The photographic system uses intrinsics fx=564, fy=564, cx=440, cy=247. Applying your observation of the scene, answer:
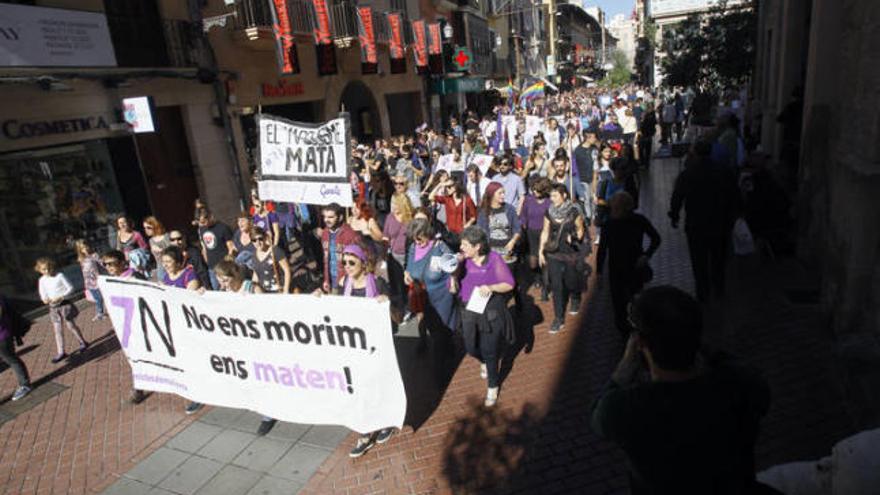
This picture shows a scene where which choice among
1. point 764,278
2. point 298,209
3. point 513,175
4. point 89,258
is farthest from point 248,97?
point 764,278

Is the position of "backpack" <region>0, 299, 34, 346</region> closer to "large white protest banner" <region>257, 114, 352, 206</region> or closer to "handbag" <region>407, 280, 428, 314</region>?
"large white protest banner" <region>257, 114, 352, 206</region>

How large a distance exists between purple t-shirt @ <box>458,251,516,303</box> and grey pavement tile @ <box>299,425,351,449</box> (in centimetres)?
164

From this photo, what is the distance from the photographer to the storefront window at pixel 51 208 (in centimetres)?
998

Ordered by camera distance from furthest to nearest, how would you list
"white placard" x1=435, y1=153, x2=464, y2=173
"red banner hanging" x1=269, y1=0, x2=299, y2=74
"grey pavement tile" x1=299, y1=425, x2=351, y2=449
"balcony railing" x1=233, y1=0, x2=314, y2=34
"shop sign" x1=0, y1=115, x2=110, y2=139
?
"balcony railing" x1=233, y1=0, x2=314, y2=34 < "red banner hanging" x1=269, y1=0, x2=299, y2=74 < "white placard" x1=435, y1=153, x2=464, y2=173 < "shop sign" x1=0, y1=115, x2=110, y2=139 < "grey pavement tile" x1=299, y1=425, x2=351, y2=449

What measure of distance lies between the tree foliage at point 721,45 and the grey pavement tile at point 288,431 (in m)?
19.8

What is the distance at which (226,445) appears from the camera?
508cm

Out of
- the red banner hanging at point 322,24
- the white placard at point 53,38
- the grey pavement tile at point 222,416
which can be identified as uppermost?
the red banner hanging at point 322,24

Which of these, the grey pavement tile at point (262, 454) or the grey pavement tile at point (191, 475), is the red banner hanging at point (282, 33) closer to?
the grey pavement tile at point (262, 454)

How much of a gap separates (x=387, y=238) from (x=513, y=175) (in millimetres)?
2397

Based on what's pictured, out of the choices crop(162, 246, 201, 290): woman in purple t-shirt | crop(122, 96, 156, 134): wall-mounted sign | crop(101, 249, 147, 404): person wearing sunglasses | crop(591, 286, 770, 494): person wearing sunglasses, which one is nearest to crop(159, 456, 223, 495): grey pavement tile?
crop(101, 249, 147, 404): person wearing sunglasses

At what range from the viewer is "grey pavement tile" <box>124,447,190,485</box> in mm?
4770

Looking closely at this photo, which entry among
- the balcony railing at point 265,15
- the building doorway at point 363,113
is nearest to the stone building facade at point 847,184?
the balcony railing at point 265,15

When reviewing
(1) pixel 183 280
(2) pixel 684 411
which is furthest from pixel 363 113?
(2) pixel 684 411

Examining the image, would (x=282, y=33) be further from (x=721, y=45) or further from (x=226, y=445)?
(x=721, y=45)
